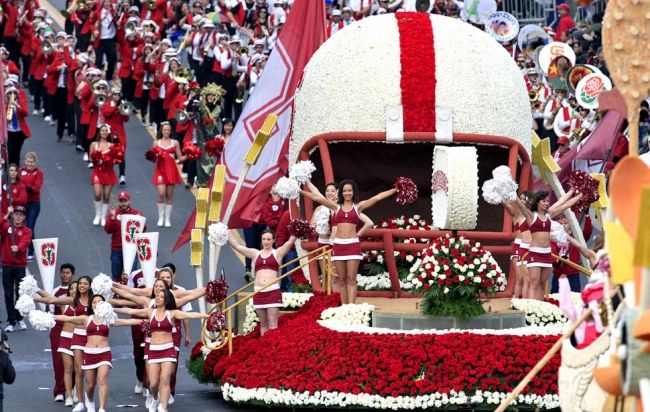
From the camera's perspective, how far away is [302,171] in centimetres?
2067

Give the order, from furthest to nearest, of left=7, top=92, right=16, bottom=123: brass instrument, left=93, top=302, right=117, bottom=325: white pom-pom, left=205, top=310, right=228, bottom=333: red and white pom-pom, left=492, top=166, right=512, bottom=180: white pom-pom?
left=7, top=92, right=16, bottom=123: brass instrument, left=205, top=310, right=228, bottom=333: red and white pom-pom, left=492, top=166, right=512, bottom=180: white pom-pom, left=93, top=302, right=117, bottom=325: white pom-pom

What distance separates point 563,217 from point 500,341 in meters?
4.16

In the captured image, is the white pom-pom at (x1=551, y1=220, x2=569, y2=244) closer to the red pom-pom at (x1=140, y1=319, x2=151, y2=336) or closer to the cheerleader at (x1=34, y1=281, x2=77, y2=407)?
the red pom-pom at (x1=140, y1=319, x2=151, y2=336)

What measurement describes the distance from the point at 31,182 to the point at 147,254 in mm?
6410

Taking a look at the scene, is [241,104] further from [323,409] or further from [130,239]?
[323,409]

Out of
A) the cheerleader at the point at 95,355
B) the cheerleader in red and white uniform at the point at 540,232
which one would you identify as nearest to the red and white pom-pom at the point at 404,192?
the cheerleader in red and white uniform at the point at 540,232

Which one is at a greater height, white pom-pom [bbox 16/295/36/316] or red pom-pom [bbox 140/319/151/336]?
white pom-pom [bbox 16/295/36/316]

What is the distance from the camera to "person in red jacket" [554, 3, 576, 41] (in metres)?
33.1

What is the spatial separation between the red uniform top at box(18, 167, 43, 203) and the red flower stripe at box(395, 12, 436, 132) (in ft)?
27.4

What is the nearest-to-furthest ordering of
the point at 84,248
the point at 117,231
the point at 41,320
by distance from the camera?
the point at 41,320 < the point at 117,231 < the point at 84,248

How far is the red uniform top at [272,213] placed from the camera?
26.3 m

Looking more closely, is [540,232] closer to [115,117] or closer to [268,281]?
[268,281]

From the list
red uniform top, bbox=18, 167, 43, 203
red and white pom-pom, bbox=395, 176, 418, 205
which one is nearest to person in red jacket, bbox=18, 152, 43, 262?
red uniform top, bbox=18, 167, 43, 203

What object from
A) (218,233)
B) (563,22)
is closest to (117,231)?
(218,233)
